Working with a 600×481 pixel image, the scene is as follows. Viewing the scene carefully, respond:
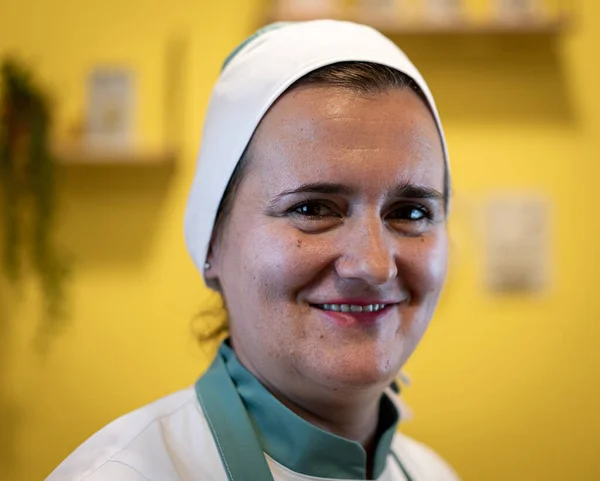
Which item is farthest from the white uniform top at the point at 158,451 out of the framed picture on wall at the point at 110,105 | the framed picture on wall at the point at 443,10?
the framed picture on wall at the point at 443,10

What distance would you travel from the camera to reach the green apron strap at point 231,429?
3.06 feet

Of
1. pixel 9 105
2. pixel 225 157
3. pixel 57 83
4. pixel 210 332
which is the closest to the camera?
pixel 225 157

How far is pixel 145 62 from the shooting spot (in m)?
2.52

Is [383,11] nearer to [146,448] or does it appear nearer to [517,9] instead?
[517,9]

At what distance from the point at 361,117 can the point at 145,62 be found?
1828 mm

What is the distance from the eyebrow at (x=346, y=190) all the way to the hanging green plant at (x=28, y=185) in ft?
5.59

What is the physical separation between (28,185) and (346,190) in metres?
1.82

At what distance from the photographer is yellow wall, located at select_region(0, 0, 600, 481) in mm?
2436

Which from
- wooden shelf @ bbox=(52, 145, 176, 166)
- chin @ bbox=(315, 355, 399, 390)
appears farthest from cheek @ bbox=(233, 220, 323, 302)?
wooden shelf @ bbox=(52, 145, 176, 166)

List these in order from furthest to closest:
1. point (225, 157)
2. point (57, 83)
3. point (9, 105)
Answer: point (57, 83)
point (9, 105)
point (225, 157)

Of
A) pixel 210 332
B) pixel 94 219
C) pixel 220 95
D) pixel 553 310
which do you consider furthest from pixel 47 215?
pixel 553 310

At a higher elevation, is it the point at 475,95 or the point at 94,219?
the point at 475,95

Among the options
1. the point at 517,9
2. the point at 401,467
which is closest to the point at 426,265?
the point at 401,467

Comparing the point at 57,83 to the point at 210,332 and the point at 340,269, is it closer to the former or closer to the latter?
the point at 210,332
